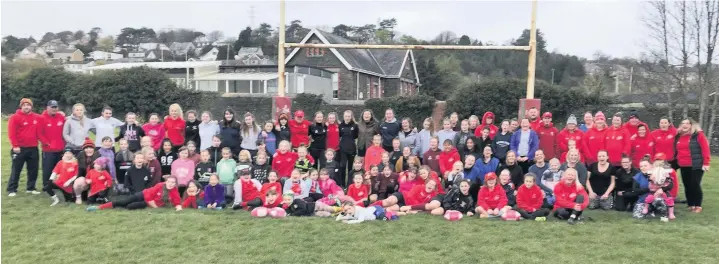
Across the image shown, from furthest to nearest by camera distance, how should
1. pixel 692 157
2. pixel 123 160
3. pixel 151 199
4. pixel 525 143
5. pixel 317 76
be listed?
pixel 317 76 < pixel 123 160 < pixel 525 143 < pixel 692 157 < pixel 151 199

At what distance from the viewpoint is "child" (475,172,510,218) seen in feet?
21.8

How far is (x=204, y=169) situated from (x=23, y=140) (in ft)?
9.05

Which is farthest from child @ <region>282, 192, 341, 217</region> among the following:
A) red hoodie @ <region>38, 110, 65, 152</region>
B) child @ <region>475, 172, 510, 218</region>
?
red hoodie @ <region>38, 110, 65, 152</region>

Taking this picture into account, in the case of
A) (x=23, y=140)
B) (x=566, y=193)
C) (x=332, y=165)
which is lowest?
(x=566, y=193)

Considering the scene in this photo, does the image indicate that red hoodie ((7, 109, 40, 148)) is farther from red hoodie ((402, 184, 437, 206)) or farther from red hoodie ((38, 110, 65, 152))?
red hoodie ((402, 184, 437, 206))

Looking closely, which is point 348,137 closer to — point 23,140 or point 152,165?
point 152,165

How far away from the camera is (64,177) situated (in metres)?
7.25

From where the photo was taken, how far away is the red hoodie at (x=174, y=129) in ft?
27.2

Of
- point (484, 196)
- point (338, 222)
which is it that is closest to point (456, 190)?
point (484, 196)

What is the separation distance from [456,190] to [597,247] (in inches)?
79.9

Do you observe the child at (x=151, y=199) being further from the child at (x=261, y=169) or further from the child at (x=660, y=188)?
the child at (x=660, y=188)

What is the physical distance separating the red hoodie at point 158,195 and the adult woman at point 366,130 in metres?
2.93

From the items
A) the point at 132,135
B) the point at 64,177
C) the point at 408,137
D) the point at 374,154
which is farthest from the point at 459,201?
the point at 64,177

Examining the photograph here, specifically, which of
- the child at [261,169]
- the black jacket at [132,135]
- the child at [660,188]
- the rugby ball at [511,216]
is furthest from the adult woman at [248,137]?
the child at [660,188]
